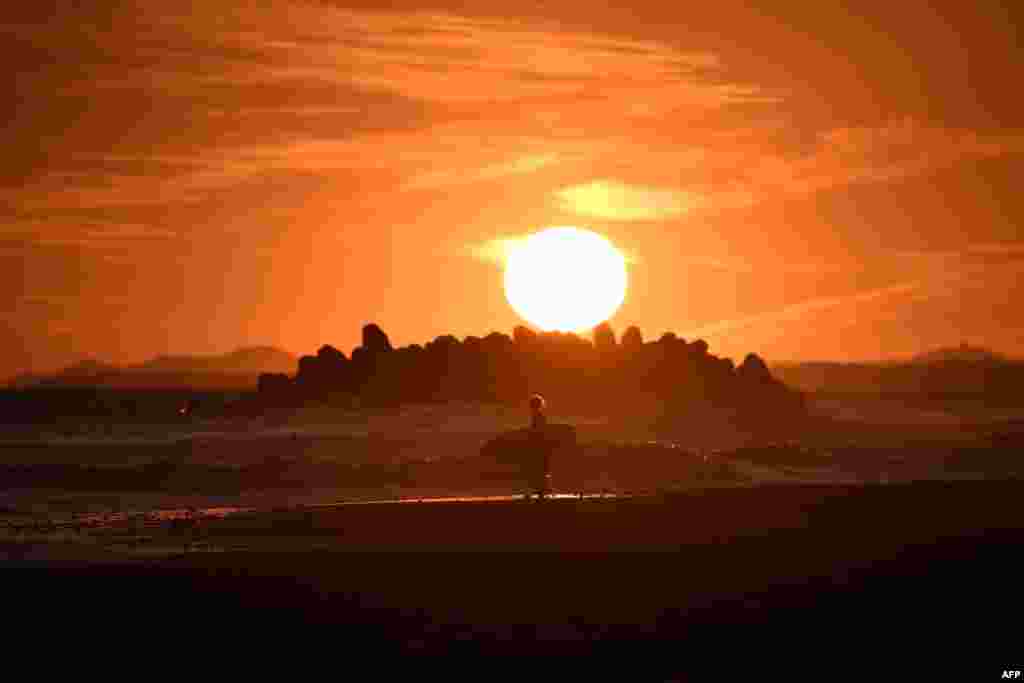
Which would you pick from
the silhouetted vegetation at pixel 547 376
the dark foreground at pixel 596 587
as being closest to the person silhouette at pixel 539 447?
the dark foreground at pixel 596 587

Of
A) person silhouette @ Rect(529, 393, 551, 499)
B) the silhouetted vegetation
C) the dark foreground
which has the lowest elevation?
the dark foreground

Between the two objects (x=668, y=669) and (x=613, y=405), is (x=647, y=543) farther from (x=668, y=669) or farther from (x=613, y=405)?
(x=613, y=405)

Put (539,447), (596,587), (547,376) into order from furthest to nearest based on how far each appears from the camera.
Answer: (547,376)
(539,447)
(596,587)

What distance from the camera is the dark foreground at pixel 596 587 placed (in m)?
14.6

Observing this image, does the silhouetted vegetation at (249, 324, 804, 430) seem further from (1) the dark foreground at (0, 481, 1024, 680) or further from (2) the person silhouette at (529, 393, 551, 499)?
(1) the dark foreground at (0, 481, 1024, 680)

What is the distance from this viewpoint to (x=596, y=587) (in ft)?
56.7

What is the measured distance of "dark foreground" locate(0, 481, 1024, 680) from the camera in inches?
575

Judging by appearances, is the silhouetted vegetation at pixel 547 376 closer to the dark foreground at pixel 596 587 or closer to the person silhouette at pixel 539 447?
the person silhouette at pixel 539 447

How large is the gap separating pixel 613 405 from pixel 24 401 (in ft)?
183

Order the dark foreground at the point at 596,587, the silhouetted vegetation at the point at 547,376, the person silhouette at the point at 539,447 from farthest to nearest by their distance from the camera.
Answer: the silhouetted vegetation at the point at 547,376 → the person silhouette at the point at 539,447 → the dark foreground at the point at 596,587

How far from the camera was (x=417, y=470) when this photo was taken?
124 ft

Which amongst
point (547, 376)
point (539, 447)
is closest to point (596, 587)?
point (539, 447)

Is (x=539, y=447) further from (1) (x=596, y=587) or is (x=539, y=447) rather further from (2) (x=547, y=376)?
(2) (x=547, y=376)

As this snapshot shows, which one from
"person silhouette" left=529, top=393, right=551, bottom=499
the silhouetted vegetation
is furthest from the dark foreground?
the silhouetted vegetation
